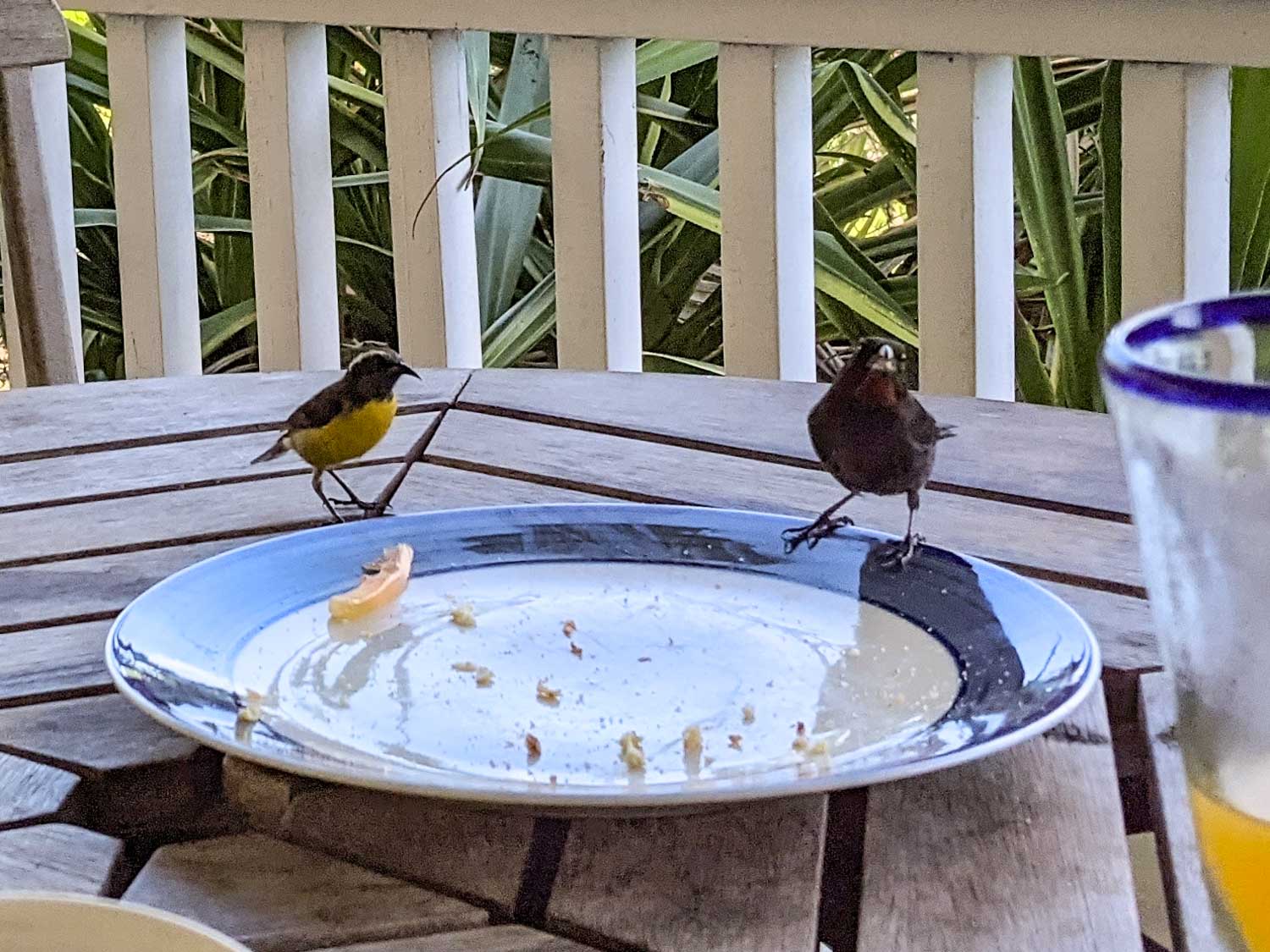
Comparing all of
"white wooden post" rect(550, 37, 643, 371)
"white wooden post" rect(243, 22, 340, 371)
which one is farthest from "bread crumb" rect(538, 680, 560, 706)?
"white wooden post" rect(243, 22, 340, 371)

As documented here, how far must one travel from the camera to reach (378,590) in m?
0.90

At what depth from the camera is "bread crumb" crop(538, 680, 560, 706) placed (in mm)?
782

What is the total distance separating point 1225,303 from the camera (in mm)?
415

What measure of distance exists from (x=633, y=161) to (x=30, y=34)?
791mm

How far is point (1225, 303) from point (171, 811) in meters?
0.51

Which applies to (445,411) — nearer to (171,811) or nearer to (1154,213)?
(171,811)

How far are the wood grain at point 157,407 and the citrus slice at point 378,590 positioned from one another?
0.43m

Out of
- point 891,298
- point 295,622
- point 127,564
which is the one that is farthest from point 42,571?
point 891,298

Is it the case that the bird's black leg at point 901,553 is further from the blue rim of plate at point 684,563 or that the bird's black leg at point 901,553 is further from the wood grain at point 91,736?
the wood grain at point 91,736

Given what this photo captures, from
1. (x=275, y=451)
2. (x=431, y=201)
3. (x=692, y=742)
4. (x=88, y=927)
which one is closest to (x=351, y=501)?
(x=275, y=451)

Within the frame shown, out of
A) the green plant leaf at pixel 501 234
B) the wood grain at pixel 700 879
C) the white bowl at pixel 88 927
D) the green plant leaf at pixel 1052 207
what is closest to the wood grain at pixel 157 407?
the wood grain at pixel 700 879

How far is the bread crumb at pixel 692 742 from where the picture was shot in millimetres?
725

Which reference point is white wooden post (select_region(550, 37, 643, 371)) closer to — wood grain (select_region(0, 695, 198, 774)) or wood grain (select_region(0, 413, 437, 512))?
wood grain (select_region(0, 413, 437, 512))

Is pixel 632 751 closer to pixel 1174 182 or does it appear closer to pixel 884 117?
pixel 1174 182
